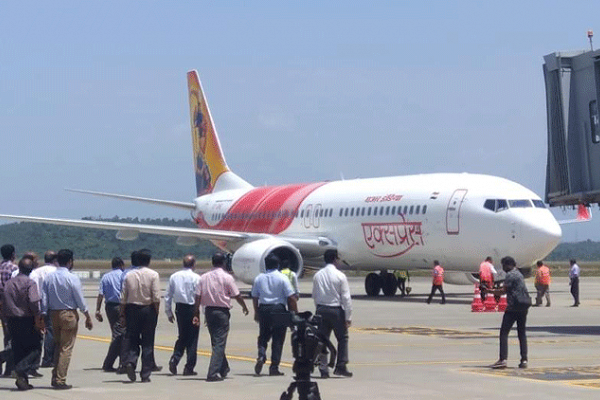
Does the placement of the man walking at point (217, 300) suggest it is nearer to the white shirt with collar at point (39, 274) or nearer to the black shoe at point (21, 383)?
the white shirt with collar at point (39, 274)

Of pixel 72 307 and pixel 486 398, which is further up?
pixel 72 307

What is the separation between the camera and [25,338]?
652 inches

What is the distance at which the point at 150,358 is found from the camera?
1720 centimetres

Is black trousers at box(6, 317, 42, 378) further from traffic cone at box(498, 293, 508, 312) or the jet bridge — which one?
traffic cone at box(498, 293, 508, 312)

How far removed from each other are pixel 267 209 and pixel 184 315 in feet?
94.4

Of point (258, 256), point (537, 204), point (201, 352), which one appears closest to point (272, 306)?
point (201, 352)

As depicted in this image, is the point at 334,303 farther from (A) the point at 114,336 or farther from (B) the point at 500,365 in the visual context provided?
(A) the point at 114,336

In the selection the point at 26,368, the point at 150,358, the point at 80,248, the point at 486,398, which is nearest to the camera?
the point at 486,398

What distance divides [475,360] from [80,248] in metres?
103

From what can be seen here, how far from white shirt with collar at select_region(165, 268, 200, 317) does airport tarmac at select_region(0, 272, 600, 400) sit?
0.98 metres

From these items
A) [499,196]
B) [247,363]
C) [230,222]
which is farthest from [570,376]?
[230,222]

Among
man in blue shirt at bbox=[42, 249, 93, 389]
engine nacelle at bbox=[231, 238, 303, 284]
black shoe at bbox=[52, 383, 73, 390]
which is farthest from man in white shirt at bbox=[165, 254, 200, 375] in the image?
engine nacelle at bbox=[231, 238, 303, 284]

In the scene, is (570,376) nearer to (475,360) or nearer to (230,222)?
(475,360)

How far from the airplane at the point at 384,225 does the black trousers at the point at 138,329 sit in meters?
20.0
